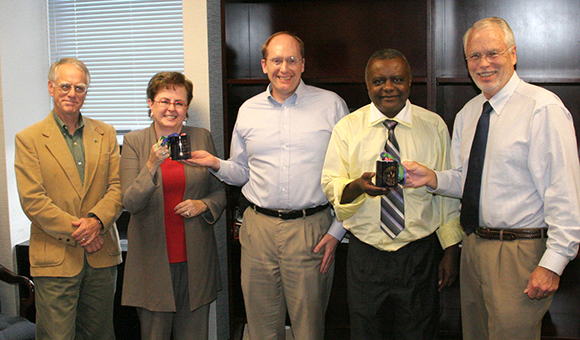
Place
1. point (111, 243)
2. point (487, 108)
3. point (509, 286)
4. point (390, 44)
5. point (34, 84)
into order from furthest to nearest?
1. point (34, 84)
2. point (390, 44)
3. point (111, 243)
4. point (487, 108)
5. point (509, 286)

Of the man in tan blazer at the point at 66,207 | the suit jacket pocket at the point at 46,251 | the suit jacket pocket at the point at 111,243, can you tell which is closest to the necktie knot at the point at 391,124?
the man in tan blazer at the point at 66,207

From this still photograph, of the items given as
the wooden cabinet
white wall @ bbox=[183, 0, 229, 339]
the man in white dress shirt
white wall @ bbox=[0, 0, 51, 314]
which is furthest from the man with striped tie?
white wall @ bbox=[0, 0, 51, 314]

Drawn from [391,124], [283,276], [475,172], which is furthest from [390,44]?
[283,276]

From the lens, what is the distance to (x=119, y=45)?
3.32m

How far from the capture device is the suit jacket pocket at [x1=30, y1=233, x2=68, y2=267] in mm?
2166

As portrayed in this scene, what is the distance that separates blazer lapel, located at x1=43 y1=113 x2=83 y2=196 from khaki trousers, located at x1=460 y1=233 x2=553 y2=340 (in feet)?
6.07

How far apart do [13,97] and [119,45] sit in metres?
0.79

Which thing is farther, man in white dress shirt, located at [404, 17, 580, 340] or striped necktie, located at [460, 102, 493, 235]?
striped necktie, located at [460, 102, 493, 235]

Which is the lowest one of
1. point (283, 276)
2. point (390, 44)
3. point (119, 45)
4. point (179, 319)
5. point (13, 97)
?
point (179, 319)

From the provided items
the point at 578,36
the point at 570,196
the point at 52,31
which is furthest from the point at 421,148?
the point at 52,31

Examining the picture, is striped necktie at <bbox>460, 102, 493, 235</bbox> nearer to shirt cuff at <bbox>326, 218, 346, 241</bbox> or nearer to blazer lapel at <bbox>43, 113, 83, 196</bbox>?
shirt cuff at <bbox>326, 218, 346, 241</bbox>

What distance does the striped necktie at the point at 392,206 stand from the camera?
6.21 ft

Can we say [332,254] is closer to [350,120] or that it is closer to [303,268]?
[303,268]

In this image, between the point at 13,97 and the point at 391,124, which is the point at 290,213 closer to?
the point at 391,124
